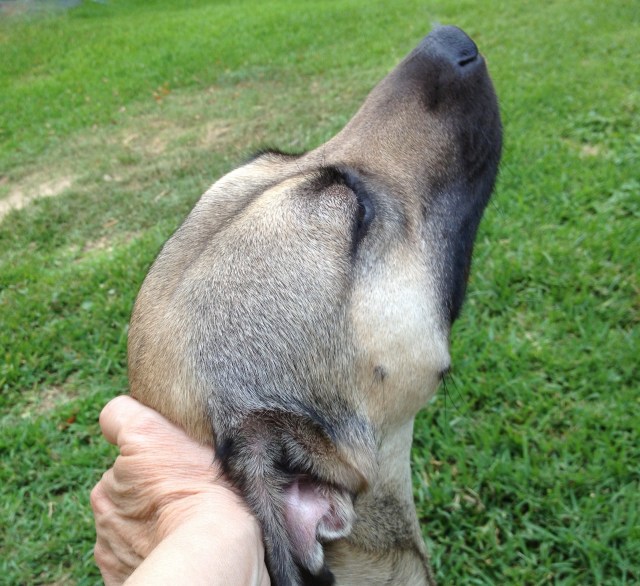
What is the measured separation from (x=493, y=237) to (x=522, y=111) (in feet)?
8.15

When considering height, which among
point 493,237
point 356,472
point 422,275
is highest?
point 422,275

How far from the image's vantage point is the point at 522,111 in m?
6.82

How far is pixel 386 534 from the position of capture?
2449 millimetres

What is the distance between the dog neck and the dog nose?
161cm

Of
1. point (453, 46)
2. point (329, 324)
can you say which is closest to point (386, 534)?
point (329, 324)

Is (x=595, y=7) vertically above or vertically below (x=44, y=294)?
above

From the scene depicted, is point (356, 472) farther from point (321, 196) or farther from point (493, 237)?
point (493, 237)

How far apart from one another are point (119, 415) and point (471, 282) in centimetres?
315

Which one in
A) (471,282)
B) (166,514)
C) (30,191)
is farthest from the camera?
(30,191)

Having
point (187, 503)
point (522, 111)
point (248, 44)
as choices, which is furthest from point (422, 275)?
point (248, 44)

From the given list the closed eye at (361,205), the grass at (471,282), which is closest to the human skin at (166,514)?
the closed eye at (361,205)

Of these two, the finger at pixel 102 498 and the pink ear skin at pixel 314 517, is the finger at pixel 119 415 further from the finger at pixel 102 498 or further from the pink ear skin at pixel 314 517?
the pink ear skin at pixel 314 517

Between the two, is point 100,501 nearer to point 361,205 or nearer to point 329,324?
point 329,324

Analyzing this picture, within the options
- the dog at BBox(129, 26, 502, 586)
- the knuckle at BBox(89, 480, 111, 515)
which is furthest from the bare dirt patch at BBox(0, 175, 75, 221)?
the knuckle at BBox(89, 480, 111, 515)
